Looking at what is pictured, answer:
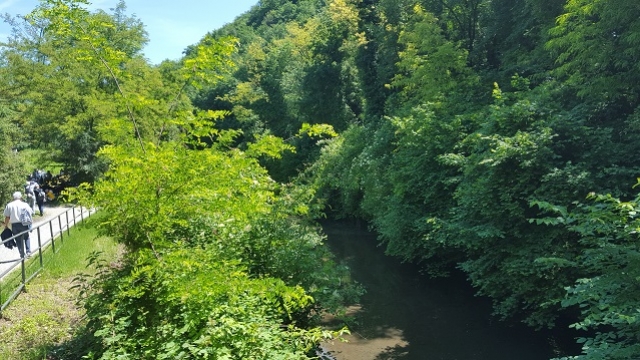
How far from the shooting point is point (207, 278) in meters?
5.14

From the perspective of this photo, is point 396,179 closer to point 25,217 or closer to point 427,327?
point 427,327

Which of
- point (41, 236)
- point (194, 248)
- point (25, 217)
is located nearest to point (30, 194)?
point (41, 236)

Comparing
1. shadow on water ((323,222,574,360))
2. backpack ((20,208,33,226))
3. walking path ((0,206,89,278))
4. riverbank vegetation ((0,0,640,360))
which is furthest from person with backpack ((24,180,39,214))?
shadow on water ((323,222,574,360))

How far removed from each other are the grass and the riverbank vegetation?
1446 millimetres

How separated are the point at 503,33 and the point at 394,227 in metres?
8.75

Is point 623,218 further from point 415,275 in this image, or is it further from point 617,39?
point 415,275

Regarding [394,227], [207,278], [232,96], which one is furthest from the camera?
[232,96]

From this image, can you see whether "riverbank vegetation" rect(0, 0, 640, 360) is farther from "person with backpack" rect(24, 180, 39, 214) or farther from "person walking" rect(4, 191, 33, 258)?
"person walking" rect(4, 191, 33, 258)

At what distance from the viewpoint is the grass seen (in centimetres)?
706

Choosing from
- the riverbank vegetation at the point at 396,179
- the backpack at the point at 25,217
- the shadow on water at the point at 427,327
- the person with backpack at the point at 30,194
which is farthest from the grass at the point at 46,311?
the person with backpack at the point at 30,194

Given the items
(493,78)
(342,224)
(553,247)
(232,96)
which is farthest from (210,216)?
(232,96)

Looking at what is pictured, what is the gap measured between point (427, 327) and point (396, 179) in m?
4.99

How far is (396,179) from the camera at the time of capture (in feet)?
51.1

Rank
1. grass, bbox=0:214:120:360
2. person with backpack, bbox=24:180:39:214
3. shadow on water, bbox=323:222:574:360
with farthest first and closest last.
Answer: person with backpack, bbox=24:180:39:214, shadow on water, bbox=323:222:574:360, grass, bbox=0:214:120:360
